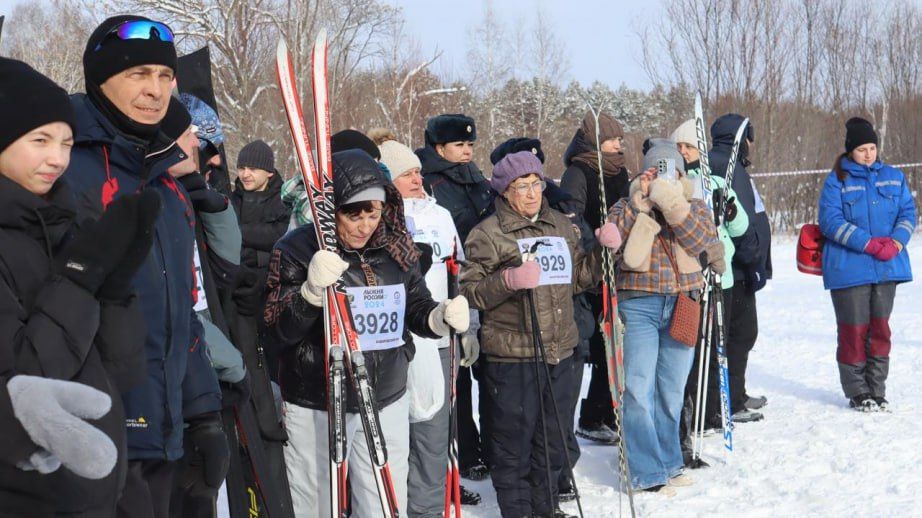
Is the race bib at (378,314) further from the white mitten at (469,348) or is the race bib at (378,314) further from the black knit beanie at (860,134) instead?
the black knit beanie at (860,134)

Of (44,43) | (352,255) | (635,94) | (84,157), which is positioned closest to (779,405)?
(352,255)

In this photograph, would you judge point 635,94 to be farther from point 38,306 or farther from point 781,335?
point 38,306

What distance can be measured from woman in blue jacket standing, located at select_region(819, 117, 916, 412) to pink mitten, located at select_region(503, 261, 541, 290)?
3741 millimetres

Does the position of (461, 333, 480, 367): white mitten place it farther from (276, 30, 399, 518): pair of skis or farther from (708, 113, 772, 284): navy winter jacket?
(708, 113, 772, 284): navy winter jacket

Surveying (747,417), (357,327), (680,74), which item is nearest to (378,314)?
(357,327)

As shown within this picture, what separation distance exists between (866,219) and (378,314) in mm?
4870

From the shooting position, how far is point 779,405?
7.61 m

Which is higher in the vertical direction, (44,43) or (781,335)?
(44,43)

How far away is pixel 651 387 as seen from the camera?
562cm

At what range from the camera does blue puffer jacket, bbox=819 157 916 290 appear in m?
7.38

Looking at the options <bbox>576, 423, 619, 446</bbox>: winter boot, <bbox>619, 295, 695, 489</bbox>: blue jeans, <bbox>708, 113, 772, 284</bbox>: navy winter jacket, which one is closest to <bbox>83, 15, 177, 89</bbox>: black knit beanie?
<bbox>619, 295, 695, 489</bbox>: blue jeans

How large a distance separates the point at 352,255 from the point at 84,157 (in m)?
1.47

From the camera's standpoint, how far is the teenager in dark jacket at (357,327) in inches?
154

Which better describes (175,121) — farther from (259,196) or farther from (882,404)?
(882,404)
